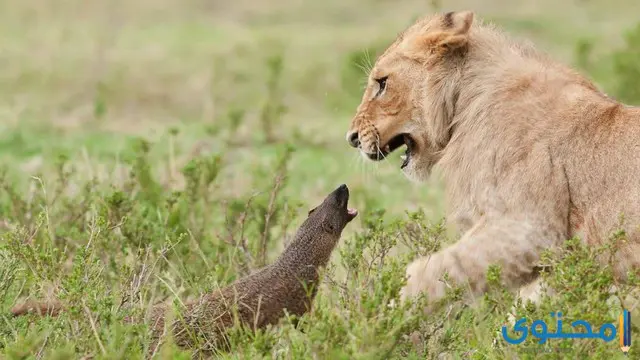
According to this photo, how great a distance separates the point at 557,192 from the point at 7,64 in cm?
1252

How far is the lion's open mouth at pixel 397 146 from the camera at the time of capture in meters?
5.37

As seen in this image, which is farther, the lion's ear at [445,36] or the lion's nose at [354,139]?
the lion's nose at [354,139]

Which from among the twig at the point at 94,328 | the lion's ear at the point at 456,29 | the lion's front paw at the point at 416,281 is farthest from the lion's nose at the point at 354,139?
the twig at the point at 94,328

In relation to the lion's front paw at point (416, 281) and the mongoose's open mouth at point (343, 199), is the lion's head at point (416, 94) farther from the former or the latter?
the lion's front paw at point (416, 281)

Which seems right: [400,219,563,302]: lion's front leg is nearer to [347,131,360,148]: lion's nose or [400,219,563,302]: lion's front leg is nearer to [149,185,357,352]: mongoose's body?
[149,185,357,352]: mongoose's body

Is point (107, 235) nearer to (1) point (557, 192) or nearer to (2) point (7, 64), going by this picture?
(1) point (557, 192)

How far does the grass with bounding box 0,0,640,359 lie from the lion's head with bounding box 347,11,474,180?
27 cm

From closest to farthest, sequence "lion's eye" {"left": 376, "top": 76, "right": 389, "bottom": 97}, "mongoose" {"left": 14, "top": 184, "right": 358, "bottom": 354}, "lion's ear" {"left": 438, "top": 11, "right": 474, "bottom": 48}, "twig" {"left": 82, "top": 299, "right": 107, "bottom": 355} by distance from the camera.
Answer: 1. "twig" {"left": 82, "top": 299, "right": 107, "bottom": 355}
2. "mongoose" {"left": 14, "top": 184, "right": 358, "bottom": 354}
3. "lion's ear" {"left": 438, "top": 11, "right": 474, "bottom": 48}
4. "lion's eye" {"left": 376, "top": 76, "right": 389, "bottom": 97}

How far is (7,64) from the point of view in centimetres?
1588

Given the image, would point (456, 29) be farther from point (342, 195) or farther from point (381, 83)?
point (342, 195)

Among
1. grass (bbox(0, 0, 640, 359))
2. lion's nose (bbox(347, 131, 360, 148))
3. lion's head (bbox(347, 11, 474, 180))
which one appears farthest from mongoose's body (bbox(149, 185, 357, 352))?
lion's head (bbox(347, 11, 474, 180))

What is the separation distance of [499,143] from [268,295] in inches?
47.5

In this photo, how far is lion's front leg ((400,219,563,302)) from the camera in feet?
15.1

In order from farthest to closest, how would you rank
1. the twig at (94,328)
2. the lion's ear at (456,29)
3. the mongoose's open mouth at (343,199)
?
the mongoose's open mouth at (343,199) < the lion's ear at (456,29) < the twig at (94,328)
